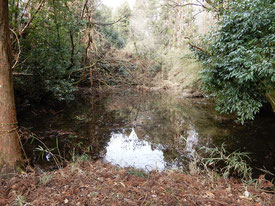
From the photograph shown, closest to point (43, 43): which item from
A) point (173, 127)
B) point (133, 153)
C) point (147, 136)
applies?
point (147, 136)

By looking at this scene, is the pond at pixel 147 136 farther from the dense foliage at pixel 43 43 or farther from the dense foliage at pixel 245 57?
the dense foliage at pixel 245 57

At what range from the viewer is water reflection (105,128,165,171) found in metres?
4.36

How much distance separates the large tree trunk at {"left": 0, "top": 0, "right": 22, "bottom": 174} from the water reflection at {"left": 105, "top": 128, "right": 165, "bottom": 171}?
2310 mm

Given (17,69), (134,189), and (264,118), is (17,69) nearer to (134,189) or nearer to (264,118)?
(134,189)

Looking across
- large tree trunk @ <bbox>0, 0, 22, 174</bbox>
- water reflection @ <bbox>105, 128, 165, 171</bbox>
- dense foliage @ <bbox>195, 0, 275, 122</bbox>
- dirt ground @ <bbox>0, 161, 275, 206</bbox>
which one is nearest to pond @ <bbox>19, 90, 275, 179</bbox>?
water reflection @ <bbox>105, 128, 165, 171</bbox>

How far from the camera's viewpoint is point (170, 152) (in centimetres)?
502

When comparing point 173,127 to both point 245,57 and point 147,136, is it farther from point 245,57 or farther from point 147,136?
point 245,57

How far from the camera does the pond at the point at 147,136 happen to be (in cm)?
456

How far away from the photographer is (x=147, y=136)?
630cm

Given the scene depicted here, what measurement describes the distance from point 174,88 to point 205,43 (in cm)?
1212

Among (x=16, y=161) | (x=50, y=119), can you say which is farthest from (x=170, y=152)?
(x=50, y=119)

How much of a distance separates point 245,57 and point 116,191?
3.69 meters

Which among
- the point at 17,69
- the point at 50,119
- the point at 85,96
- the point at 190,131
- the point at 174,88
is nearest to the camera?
the point at 17,69

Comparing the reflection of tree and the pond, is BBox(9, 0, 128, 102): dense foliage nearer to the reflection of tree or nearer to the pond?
the pond
